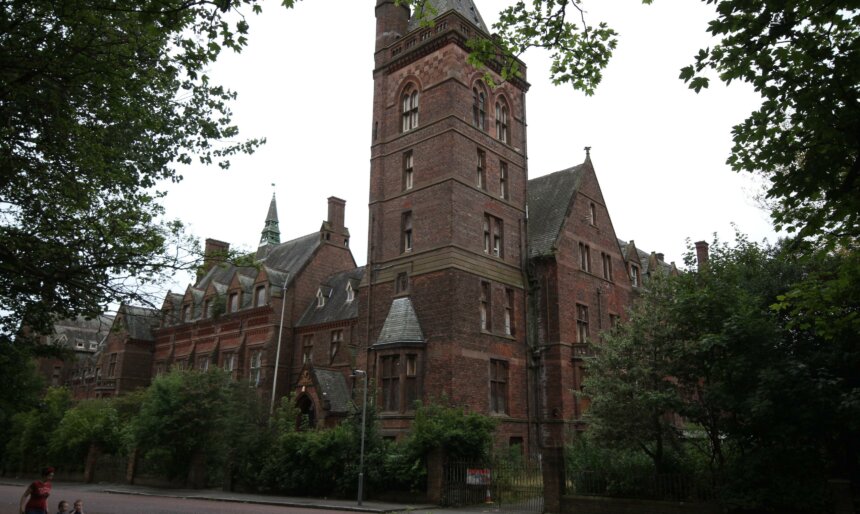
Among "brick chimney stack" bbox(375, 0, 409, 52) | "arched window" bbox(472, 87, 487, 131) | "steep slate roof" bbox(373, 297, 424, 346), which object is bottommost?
"steep slate roof" bbox(373, 297, 424, 346)

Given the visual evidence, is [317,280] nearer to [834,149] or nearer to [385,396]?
[385,396]

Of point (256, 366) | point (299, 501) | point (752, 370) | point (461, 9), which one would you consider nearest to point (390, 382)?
point (299, 501)

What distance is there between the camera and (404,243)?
3153cm

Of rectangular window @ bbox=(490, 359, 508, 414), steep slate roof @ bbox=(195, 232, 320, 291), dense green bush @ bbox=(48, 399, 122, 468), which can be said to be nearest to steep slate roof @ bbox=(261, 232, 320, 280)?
steep slate roof @ bbox=(195, 232, 320, 291)

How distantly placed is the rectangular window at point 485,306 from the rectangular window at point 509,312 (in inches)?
55.5

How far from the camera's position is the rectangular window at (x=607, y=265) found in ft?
121

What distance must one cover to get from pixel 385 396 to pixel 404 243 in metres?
7.45

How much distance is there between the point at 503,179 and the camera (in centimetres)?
3397

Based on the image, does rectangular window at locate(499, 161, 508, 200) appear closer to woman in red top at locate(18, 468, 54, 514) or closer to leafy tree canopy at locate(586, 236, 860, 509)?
leafy tree canopy at locate(586, 236, 860, 509)

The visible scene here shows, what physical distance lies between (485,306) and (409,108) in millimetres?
11135

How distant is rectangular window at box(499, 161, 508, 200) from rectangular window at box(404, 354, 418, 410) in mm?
10133

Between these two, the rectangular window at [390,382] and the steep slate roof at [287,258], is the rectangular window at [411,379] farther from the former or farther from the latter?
the steep slate roof at [287,258]

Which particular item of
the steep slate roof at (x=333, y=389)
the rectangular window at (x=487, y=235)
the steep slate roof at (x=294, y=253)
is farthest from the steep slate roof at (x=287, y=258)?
the rectangular window at (x=487, y=235)

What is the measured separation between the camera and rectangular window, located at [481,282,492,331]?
30317 millimetres
